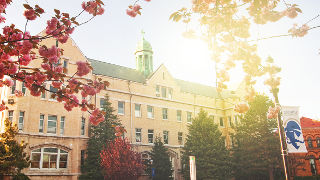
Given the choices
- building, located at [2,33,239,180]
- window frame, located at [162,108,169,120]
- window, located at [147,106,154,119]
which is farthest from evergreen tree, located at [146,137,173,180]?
window frame, located at [162,108,169,120]

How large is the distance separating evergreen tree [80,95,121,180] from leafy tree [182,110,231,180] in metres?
9.22

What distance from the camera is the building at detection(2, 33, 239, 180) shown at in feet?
86.7

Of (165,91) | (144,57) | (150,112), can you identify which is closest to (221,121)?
(165,91)

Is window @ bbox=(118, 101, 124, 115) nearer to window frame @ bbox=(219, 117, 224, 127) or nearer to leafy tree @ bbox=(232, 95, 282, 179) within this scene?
leafy tree @ bbox=(232, 95, 282, 179)

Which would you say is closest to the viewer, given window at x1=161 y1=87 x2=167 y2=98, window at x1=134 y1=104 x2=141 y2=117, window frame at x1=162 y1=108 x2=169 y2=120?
window at x1=134 y1=104 x2=141 y2=117

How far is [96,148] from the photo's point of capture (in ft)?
89.9

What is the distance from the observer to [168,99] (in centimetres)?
3962

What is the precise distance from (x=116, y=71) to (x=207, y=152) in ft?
53.8

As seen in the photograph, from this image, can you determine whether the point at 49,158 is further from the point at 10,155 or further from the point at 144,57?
the point at 144,57

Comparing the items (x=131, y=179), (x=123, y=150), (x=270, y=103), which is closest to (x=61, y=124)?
(x=123, y=150)

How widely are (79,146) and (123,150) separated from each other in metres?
6.03

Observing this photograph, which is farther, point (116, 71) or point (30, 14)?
point (116, 71)

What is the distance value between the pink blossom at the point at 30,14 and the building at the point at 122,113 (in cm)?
2294

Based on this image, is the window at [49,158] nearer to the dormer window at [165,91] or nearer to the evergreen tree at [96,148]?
the evergreen tree at [96,148]
